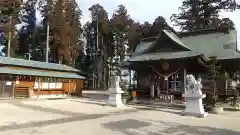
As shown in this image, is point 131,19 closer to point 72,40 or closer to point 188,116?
point 72,40

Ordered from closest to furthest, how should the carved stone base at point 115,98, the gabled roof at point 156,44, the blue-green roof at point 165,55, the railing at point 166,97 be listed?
the carved stone base at point 115,98
the railing at point 166,97
the blue-green roof at point 165,55
the gabled roof at point 156,44

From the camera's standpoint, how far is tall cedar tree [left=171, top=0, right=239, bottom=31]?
34.3 m

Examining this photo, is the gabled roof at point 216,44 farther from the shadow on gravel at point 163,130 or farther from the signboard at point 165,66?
the shadow on gravel at point 163,130

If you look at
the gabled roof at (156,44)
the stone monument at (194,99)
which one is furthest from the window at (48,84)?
the stone monument at (194,99)

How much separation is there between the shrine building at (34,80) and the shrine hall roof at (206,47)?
9651 millimetres

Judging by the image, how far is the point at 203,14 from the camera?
36031 millimetres

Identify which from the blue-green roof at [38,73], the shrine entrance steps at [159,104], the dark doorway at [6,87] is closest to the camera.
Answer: the shrine entrance steps at [159,104]

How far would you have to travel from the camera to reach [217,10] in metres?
34.6

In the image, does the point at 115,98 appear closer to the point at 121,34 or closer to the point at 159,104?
the point at 159,104

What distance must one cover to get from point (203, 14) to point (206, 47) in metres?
17.8

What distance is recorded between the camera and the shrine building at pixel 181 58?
17.9 metres

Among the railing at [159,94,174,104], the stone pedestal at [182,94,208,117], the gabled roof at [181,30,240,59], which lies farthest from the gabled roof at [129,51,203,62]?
the stone pedestal at [182,94,208,117]

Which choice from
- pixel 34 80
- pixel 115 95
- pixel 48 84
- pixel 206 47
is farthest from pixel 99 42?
pixel 115 95

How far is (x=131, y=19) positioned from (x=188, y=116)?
35.3 meters
